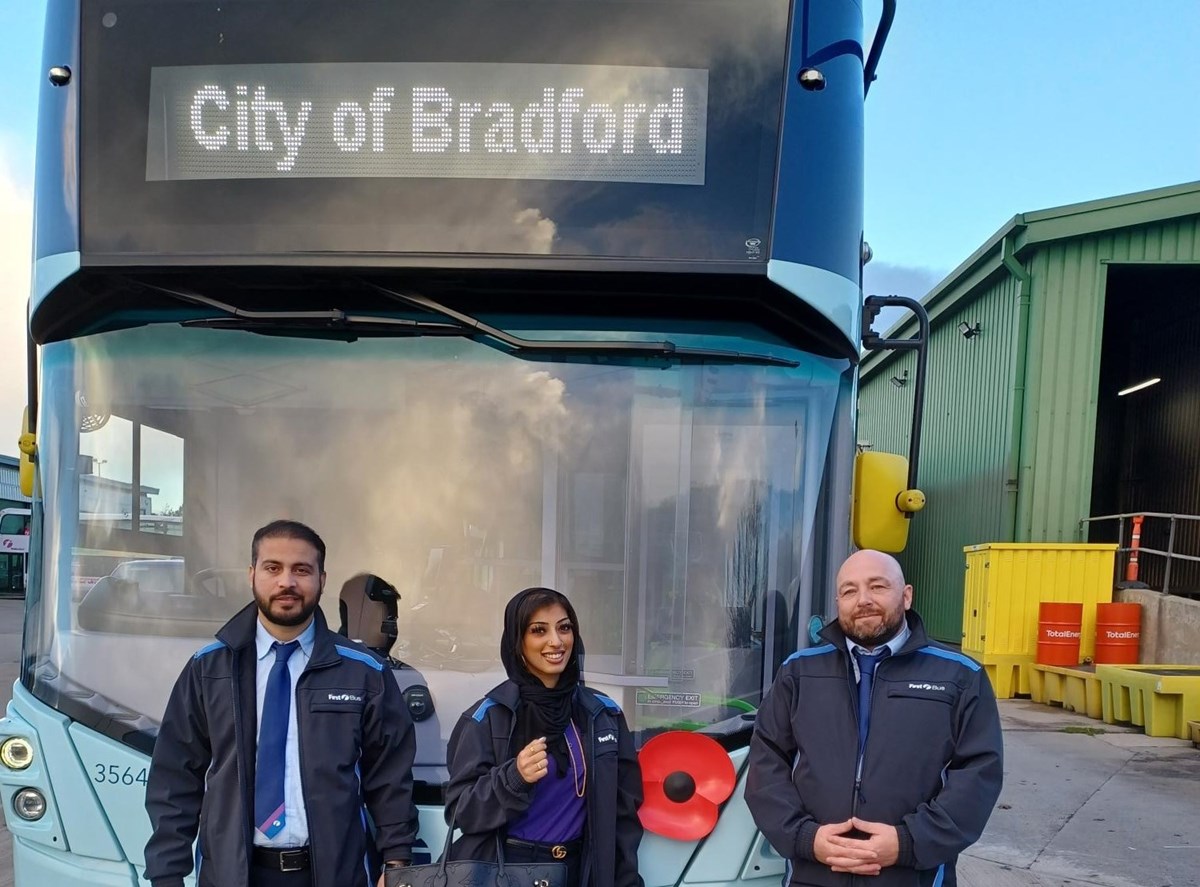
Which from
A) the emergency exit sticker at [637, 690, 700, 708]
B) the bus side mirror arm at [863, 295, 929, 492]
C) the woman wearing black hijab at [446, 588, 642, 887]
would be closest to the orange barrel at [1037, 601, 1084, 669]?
the bus side mirror arm at [863, 295, 929, 492]

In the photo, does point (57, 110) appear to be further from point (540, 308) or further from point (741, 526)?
point (741, 526)

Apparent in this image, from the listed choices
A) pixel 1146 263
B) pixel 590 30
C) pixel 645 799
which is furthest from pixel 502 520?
pixel 1146 263

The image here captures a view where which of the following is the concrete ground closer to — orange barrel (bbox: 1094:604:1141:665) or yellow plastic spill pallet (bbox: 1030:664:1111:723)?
yellow plastic spill pallet (bbox: 1030:664:1111:723)

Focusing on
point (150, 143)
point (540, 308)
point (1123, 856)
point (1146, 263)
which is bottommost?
point (1123, 856)

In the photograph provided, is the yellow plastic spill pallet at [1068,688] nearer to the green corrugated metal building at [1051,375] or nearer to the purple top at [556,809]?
the green corrugated metal building at [1051,375]

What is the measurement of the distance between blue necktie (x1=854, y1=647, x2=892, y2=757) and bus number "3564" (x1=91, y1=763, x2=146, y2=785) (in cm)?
194

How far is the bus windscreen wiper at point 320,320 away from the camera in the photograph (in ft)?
8.81

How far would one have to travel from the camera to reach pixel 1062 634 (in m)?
11.7

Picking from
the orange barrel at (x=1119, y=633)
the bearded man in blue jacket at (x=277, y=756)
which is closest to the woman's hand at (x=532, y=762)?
the bearded man in blue jacket at (x=277, y=756)

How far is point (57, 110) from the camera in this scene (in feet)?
9.21

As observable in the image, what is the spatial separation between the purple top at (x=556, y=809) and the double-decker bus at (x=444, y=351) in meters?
0.28

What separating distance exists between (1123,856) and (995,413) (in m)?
10.6

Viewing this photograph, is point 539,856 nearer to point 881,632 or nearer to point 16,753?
point 881,632

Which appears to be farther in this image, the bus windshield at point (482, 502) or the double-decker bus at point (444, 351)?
the bus windshield at point (482, 502)
